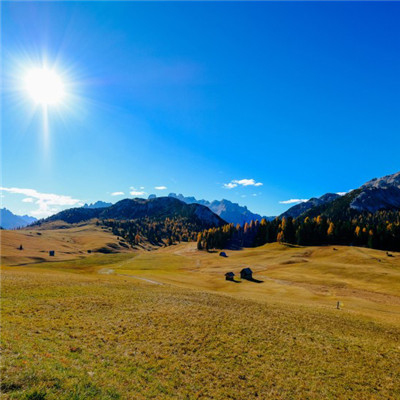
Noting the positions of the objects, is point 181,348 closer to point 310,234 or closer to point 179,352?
point 179,352

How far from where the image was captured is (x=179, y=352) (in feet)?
56.3

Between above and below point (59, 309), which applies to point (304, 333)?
below

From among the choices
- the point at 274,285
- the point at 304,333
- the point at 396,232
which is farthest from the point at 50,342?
the point at 396,232

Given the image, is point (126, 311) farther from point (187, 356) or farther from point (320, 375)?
point (320, 375)

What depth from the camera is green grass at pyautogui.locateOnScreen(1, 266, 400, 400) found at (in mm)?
12156

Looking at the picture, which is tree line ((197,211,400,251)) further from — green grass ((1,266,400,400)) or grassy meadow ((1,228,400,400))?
green grass ((1,266,400,400))

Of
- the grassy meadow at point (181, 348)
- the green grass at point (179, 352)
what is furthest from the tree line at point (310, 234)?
the green grass at point (179, 352)

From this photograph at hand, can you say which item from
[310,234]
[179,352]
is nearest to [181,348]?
[179,352]

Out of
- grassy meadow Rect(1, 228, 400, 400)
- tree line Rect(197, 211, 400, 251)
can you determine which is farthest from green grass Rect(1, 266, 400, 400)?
tree line Rect(197, 211, 400, 251)

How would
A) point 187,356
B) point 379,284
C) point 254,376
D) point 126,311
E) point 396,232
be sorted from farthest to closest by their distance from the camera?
point 396,232 → point 379,284 → point 126,311 → point 187,356 → point 254,376

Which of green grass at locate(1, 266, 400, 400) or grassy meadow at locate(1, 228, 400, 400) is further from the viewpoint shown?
grassy meadow at locate(1, 228, 400, 400)

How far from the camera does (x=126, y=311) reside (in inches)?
1009

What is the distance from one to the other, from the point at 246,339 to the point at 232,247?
486 feet

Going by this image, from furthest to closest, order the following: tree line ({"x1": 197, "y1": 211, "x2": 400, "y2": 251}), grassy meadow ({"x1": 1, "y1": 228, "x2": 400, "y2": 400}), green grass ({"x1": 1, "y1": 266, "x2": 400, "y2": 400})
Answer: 1. tree line ({"x1": 197, "y1": 211, "x2": 400, "y2": 251})
2. grassy meadow ({"x1": 1, "y1": 228, "x2": 400, "y2": 400})
3. green grass ({"x1": 1, "y1": 266, "x2": 400, "y2": 400})
